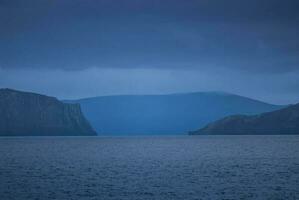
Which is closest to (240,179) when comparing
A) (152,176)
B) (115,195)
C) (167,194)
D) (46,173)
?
(152,176)

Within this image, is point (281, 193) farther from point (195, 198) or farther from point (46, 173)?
point (46, 173)

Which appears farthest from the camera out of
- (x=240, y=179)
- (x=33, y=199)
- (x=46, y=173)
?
(x=46, y=173)

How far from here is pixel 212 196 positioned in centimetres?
7794

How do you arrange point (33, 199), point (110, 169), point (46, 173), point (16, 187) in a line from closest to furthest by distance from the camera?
point (33, 199) < point (16, 187) < point (46, 173) < point (110, 169)

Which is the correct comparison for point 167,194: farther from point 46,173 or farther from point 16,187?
point 46,173

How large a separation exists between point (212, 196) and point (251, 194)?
20.7 ft

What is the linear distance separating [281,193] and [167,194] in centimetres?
1687

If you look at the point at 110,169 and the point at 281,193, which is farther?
the point at 110,169

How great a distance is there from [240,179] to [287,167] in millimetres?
30586

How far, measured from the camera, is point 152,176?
10550 centimetres

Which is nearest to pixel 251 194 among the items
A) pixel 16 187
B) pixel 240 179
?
pixel 240 179

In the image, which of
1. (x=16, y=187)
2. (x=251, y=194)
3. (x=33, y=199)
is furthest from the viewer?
(x=16, y=187)

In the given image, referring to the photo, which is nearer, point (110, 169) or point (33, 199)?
point (33, 199)

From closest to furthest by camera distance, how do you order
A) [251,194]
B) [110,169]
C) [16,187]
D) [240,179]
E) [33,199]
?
[33,199] < [251,194] < [16,187] < [240,179] < [110,169]
